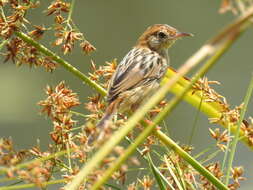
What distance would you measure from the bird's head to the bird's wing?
76 mm

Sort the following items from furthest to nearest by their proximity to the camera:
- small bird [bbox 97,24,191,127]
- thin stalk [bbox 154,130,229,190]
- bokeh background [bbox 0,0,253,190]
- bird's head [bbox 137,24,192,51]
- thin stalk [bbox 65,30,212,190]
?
bokeh background [bbox 0,0,253,190]
bird's head [bbox 137,24,192,51]
small bird [bbox 97,24,191,127]
thin stalk [bbox 154,130,229,190]
thin stalk [bbox 65,30,212,190]

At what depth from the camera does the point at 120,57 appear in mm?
5719

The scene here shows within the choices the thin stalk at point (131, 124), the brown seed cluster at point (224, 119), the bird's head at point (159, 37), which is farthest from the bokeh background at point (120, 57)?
the thin stalk at point (131, 124)

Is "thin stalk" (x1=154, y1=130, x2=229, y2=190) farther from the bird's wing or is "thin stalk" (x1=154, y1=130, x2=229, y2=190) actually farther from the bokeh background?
the bokeh background

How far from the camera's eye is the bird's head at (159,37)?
317cm

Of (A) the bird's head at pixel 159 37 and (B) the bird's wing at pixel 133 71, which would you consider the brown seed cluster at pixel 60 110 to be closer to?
(B) the bird's wing at pixel 133 71

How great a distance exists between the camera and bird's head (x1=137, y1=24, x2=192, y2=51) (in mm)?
3174

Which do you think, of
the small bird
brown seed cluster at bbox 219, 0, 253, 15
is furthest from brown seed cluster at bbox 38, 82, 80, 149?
brown seed cluster at bbox 219, 0, 253, 15

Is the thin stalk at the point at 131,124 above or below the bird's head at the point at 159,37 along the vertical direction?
below

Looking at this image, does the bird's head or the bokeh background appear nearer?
the bird's head

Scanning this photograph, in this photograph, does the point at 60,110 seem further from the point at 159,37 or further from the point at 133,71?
the point at 159,37

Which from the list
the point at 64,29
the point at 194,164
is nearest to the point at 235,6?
the point at 194,164

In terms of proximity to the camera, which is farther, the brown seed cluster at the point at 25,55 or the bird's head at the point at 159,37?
the bird's head at the point at 159,37

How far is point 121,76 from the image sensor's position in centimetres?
255
